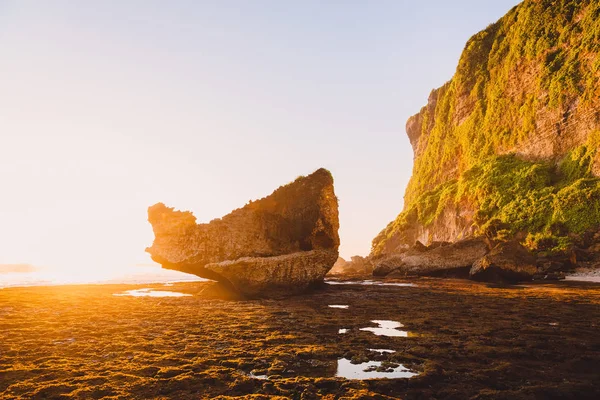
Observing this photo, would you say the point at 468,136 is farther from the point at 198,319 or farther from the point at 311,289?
the point at 198,319

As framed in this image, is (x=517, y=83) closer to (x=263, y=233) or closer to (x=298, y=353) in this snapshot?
(x=263, y=233)

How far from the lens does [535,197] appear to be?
35.1 m

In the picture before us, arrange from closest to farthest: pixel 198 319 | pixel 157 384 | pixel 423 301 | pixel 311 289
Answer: pixel 157 384 → pixel 198 319 → pixel 423 301 → pixel 311 289

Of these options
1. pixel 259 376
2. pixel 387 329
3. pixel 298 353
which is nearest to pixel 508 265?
pixel 387 329

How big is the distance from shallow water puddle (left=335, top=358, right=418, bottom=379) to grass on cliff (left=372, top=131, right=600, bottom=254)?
30.6 m

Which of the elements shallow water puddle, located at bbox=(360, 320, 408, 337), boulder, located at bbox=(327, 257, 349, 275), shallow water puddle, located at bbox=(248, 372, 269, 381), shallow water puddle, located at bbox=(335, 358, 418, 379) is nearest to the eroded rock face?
boulder, located at bbox=(327, 257, 349, 275)

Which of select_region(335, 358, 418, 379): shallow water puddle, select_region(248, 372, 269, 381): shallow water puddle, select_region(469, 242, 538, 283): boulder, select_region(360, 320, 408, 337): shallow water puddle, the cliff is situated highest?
the cliff

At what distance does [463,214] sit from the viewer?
47000 millimetres

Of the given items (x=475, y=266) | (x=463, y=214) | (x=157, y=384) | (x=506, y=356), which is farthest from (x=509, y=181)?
(x=157, y=384)

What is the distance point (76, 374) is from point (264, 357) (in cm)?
271

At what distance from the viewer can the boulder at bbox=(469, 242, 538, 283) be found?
20.3 m

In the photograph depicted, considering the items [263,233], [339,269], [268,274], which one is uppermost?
[263,233]

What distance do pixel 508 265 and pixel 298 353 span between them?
18677 mm

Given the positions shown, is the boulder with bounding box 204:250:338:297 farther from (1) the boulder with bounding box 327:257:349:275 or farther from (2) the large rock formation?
(1) the boulder with bounding box 327:257:349:275
